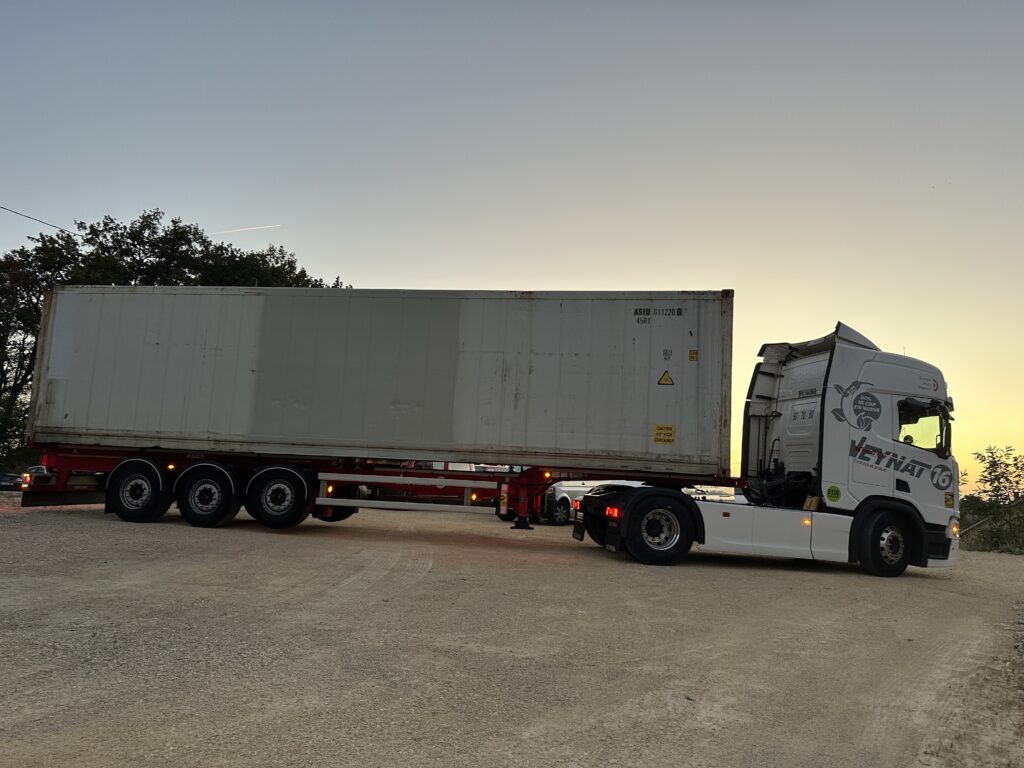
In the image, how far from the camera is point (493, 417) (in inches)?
433

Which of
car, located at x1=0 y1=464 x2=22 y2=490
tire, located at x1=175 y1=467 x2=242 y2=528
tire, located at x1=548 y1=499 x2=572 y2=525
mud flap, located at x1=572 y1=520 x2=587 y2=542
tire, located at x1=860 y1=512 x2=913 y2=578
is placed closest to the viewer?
tire, located at x1=860 y1=512 x2=913 y2=578

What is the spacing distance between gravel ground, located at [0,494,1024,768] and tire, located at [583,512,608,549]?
1603mm

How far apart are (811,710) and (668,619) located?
237 centimetres

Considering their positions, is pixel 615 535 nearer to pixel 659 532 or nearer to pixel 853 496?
pixel 659 532

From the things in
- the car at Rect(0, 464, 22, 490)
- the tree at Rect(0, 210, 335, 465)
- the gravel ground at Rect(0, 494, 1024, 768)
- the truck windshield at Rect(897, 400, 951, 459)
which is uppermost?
the tree at Rect(0, 210, 335, 465)

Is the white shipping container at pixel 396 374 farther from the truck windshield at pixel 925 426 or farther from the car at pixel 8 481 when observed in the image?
Result: the car at pixel 8 481

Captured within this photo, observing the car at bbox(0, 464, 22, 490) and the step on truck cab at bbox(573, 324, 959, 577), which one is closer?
the step on truck cab at bbox(573, 324, 959, 577)

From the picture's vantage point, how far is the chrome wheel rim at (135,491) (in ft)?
39.3

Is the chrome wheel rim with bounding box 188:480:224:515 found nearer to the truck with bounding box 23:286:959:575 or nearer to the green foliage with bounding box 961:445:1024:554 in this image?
the truck with bounding box 23:286:959:575

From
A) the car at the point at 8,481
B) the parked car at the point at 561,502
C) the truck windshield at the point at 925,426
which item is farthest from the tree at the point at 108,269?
the truck windshield at the point at 925,426

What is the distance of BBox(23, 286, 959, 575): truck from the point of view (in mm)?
10086

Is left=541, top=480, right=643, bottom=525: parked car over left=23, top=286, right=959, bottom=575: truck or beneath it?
beneath

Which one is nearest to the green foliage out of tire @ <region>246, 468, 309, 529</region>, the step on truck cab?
the step on truck cab

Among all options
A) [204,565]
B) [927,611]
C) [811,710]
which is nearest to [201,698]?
[811,710]
